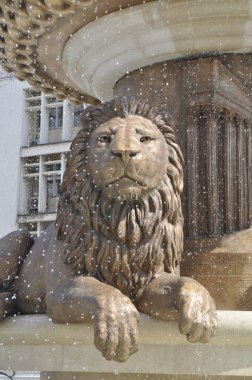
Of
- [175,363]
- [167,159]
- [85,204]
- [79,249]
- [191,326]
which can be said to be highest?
[167,159]

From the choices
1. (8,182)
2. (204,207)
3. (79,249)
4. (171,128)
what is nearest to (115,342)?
(79,249)

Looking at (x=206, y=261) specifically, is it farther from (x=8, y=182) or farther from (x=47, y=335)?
(x=8, y=182)

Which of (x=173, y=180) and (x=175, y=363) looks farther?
(x=173, y=180)

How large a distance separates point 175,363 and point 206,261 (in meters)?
→ 0.86

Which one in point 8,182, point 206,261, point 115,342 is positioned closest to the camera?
point 115,342

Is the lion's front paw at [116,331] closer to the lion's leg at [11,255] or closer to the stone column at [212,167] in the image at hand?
the lion's leg at [11,255]

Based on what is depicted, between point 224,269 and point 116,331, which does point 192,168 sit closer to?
point 224,269

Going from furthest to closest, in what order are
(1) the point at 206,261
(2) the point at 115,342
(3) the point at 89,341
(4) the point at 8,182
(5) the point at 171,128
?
1. (4) the point at 8,182
2. (1) the point at 206,261
3. (5) the point at 171,128
4. (3) the point at 89,341
5. (2) the point at 115,342

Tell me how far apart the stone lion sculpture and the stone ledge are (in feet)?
0.22

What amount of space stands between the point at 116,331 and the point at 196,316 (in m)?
0.30

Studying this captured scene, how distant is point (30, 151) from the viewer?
2166 centimetres

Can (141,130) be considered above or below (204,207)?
above

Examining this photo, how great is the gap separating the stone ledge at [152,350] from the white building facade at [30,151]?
55.3 ft

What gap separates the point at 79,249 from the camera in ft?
10.3
